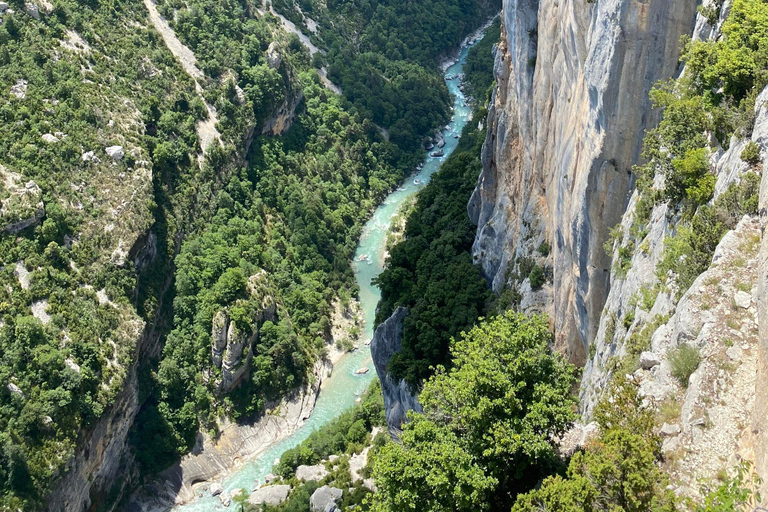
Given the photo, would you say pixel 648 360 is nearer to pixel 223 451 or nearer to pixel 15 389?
pixel 15 389

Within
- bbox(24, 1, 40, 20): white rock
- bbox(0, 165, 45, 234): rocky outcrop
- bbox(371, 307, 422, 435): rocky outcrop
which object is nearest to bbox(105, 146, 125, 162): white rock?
bbox(0, 165, 45, 234): rocky outcrop

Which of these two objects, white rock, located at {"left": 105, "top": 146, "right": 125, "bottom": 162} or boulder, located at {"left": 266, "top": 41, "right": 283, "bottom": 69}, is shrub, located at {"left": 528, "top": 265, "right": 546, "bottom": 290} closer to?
white rock, located at {"left": 105, "top": 146, "right": 125, "bottom": 162}

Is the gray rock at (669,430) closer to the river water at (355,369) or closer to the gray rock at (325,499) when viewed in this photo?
the gray rock at (325,499)

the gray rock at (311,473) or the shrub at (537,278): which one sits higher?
the shrub at (537,278)

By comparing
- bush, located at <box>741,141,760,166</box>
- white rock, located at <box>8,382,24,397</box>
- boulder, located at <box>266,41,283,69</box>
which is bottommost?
white rock, located at <box>8,382,24,397</box>

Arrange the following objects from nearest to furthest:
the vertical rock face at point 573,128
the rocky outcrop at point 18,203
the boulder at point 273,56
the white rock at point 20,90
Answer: the vertical rock face at point 573,128 → the rocky outcrop at point 18,203 → the white rock at point 20,90 → the boulder at point 273,56

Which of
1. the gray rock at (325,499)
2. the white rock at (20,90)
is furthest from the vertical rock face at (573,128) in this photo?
the white rock at (20,90)

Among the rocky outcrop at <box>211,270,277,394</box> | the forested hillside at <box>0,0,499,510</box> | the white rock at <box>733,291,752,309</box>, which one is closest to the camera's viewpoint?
the white rock at <box>733,291,752,309</box>

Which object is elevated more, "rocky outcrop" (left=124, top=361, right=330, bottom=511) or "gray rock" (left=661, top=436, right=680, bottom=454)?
"gray rock" (left=661, top=436, right=680, bottom=454)
